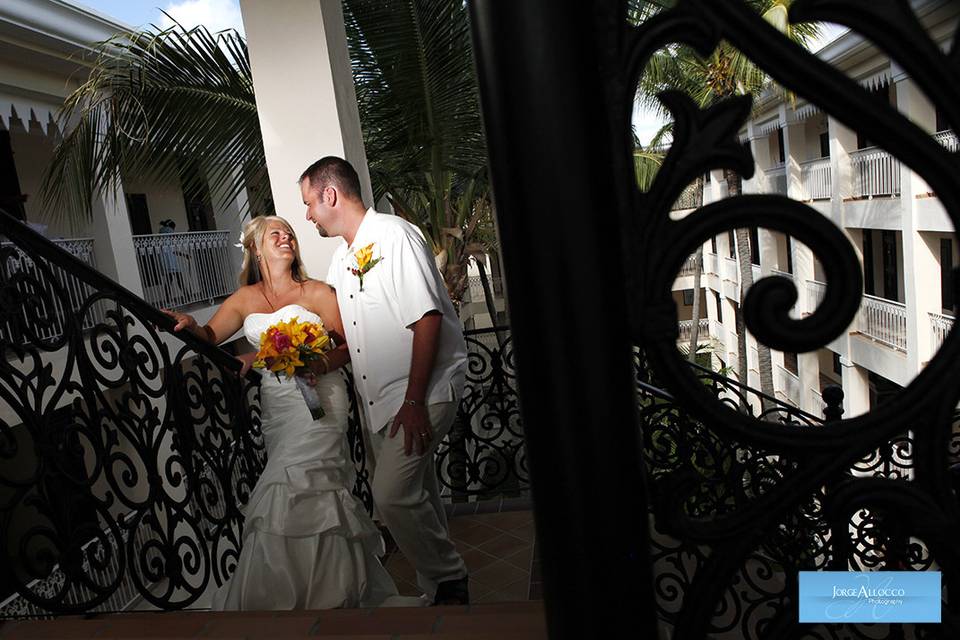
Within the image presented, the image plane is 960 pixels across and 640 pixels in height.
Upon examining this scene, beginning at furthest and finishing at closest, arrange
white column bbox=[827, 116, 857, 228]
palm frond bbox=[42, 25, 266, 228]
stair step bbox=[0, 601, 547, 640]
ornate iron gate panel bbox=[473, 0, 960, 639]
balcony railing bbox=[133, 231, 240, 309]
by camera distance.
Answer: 1. white column bbox=[827, 116, 857, 228]
2. balcony railing bbox=[133, 231, 240, 309]
3. palm frond bbox=[42, 25, 266, 228]
4. stair step bbox=[0, 601, 547, 640]
5. ornate iron gate panel bbox=[473, 0, 960, 639]

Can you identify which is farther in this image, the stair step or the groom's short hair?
the groom's short hair

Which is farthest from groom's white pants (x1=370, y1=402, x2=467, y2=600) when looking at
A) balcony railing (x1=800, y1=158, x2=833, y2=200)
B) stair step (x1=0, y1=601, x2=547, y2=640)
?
balcony railing (x1=800, y1=158, x2=833, y2=200)

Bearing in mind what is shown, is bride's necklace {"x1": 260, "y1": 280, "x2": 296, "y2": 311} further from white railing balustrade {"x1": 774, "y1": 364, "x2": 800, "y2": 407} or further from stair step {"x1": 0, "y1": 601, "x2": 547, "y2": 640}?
white railing balustrade {"x1": 774, "y1": 364, "x2": 800, "y2": 407}

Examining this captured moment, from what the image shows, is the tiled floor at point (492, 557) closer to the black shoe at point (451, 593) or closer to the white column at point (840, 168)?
the black shoe at point (451, 593)

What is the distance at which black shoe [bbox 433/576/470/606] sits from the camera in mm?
3854

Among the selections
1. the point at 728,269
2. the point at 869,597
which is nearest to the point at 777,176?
the point at 728,269

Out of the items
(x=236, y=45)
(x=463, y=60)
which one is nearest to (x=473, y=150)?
(x=463, y=60)

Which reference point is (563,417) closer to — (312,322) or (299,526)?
(299,526)

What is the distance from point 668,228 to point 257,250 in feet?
13.4

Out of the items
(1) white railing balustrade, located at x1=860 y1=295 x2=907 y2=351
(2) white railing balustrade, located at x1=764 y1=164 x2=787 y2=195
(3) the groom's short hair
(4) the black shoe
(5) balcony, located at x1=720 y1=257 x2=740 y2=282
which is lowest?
(1) white railing balustrade, located at x1=860 y1=295 x2=907 y2=351

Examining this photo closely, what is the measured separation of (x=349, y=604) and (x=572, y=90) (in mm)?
3604

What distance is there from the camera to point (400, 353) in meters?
3.83

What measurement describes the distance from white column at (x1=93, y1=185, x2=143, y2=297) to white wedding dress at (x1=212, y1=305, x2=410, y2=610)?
878cm

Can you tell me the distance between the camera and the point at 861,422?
59cm
